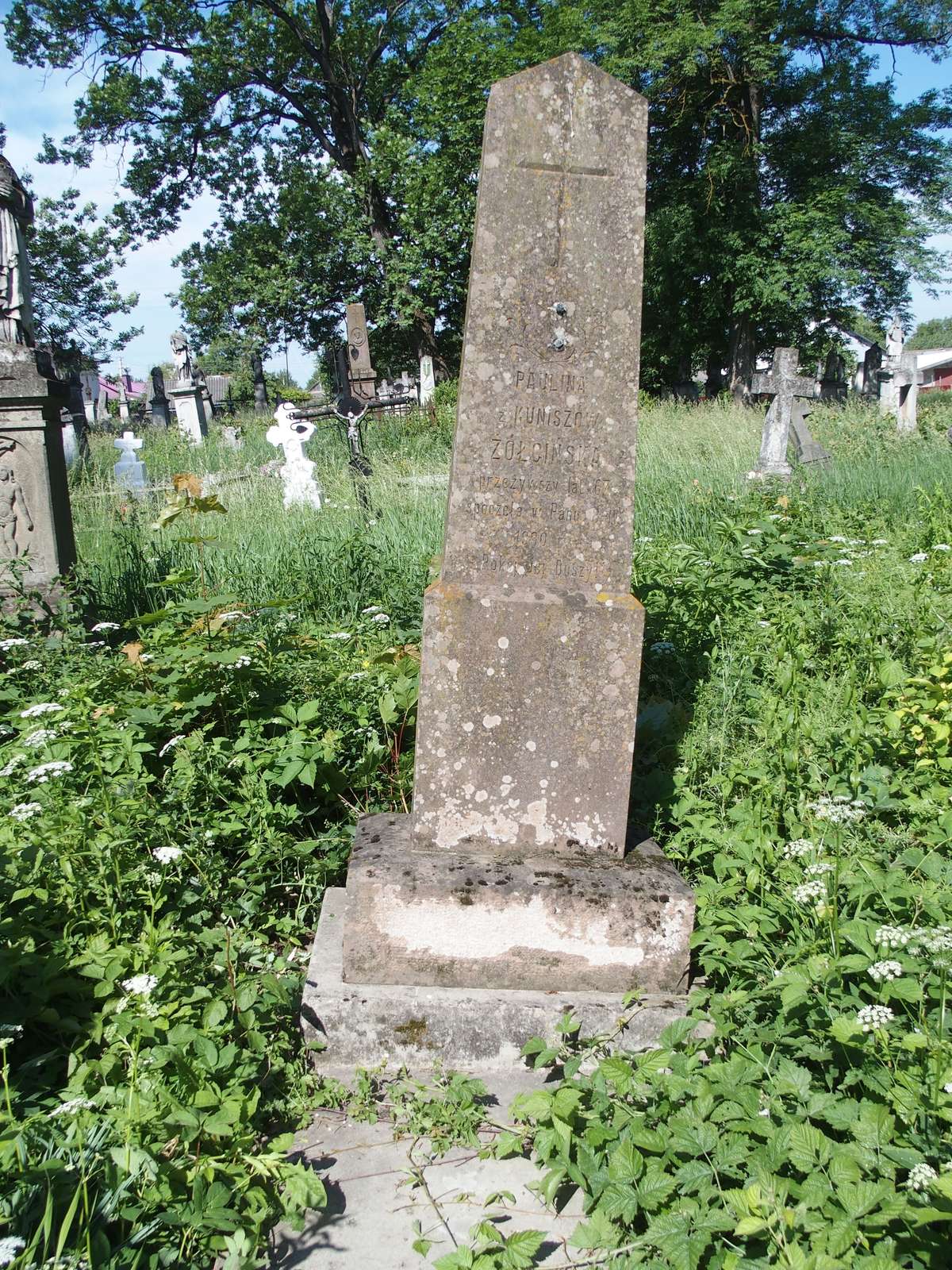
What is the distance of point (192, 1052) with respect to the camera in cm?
192

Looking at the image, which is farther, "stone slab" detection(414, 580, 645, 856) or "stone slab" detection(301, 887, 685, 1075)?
"stone slab" detection(414, 580, 645, 856)

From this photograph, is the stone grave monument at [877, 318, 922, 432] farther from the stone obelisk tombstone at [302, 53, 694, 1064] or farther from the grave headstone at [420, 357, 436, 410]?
the stone obelisk tombstone at [302, 53, 694, 1064]

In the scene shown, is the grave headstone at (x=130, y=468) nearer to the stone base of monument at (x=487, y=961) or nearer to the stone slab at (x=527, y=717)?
the stone slab at (x=527, y=717)

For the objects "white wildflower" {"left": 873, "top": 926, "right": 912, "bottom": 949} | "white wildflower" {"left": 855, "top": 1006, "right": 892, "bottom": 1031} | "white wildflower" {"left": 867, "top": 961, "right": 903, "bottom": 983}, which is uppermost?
"white wildflower" {"left": 873, "top": 926, "right": 912, "bottom": 949}

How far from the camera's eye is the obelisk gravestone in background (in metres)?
2.33

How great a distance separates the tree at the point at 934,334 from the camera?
80.8 meters

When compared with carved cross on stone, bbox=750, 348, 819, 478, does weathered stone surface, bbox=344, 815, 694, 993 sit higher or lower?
lower

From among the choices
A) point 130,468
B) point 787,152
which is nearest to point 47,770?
point 130,468

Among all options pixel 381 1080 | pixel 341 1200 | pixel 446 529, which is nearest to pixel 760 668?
pixel 446 529

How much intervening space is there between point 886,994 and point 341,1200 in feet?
4.19

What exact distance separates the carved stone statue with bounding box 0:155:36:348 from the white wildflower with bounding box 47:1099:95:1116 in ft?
17.0

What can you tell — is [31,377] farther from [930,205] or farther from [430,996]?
[930,205]

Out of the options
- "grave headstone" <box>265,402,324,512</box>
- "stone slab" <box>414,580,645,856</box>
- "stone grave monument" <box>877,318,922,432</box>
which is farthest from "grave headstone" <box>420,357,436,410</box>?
"stone slab" <box>414,580,645,856</box>

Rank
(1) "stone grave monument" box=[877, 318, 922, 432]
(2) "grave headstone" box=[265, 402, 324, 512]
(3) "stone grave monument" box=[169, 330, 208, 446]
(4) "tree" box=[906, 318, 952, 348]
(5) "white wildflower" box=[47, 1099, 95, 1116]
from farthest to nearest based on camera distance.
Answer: (4) "tree" box=[906, 318, 952, 348] < (3) "stone grave monument" box=[169, 330, 208, 446] < (1) "stone grave monument" box=[877, 318, 922, 432] < (2) "grave headstone" box=[265, 402, 324, 512] < (5) "white wildflower" box=[47, 1099, 95, 1116]
